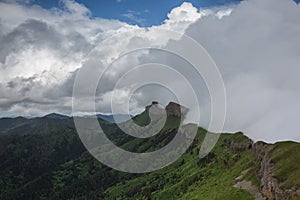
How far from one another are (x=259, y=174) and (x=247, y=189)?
10751mm

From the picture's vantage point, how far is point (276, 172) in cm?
16975

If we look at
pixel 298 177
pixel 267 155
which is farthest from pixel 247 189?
pixel 298 177

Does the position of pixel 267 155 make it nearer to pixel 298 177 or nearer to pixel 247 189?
pixel 247 189

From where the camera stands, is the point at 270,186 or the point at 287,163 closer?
the point at 270,186

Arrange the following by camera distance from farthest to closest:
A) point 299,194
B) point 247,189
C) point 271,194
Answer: point 247,189 → point 271,194 → point 299,194

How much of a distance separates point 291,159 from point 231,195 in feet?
124

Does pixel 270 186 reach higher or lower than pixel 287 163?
lower

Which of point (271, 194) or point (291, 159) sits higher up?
point (291, 159)

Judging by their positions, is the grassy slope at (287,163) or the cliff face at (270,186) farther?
the grassy slope at (287,163)

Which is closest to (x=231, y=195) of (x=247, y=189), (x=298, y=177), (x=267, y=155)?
(x=247, y=189)

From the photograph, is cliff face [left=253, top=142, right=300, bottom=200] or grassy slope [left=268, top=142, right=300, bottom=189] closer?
cliff face [left=253, top=142, right=300, bottom=200]

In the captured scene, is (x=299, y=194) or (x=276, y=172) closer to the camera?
(x=299, y=194)

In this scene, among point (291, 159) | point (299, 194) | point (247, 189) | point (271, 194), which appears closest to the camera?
point (299, 194)

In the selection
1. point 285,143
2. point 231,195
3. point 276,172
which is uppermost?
point 285,143
